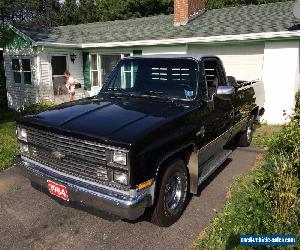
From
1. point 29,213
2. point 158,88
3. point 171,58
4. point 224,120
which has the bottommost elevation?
point 29,213

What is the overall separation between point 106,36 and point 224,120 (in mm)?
12004

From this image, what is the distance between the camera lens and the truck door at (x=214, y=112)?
5020 mm

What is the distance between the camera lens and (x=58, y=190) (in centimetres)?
394

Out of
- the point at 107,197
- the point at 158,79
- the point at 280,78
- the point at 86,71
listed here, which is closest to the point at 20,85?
the point at 86,71

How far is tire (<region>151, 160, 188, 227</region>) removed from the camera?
13.1 feet

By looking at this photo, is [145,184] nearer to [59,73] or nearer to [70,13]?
[59,73]

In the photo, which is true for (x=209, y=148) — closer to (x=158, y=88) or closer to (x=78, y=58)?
(x=158, y=88)

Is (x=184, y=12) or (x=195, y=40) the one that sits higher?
(x=184, y=12)

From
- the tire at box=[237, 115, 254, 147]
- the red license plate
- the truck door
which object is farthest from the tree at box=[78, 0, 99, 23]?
the red license plate

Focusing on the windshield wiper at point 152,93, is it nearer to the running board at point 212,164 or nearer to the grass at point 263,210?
the running board at point 212,164

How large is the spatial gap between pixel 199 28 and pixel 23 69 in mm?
8899

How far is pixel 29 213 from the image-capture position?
474 cm

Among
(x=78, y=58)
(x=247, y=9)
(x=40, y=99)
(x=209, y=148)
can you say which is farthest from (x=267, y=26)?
(x=40, y=99)

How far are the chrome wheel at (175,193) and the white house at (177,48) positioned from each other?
27.2 ft
